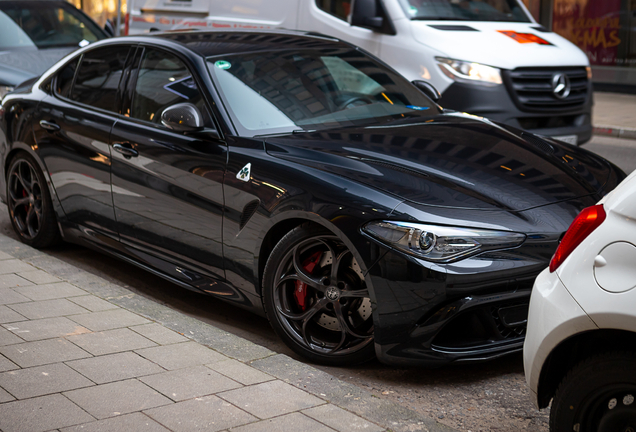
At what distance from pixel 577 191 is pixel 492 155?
478mm

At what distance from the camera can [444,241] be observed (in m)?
3.51

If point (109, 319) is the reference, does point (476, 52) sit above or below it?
above

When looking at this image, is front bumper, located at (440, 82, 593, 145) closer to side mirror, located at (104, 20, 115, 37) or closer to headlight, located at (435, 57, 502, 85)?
headlight, located at (435, 57, 502, 85)

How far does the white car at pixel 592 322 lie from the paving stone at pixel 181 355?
1588 mm

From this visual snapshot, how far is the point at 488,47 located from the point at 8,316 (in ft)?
17.9

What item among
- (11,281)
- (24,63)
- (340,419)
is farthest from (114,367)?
(24,63)

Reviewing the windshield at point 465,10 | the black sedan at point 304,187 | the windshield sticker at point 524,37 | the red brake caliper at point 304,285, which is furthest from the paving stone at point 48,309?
the windshield sticker at point 524,37

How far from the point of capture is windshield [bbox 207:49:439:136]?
4590 millimetres

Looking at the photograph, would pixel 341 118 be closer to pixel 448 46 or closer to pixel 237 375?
pixel 237 375

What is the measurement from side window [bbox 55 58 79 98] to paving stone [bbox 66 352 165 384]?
268cm

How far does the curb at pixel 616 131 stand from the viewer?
11.8m

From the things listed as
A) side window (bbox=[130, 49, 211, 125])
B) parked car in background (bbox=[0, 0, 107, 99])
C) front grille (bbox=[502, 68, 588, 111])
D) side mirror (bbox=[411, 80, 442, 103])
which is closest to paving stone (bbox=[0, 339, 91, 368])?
side window (bbox=[130, 49, 211, 125])

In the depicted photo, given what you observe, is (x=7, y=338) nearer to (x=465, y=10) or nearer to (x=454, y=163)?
(x=454, y=163)

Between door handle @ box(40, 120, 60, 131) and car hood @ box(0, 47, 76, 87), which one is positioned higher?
door handle @ box(40, 120, 60, 131)
